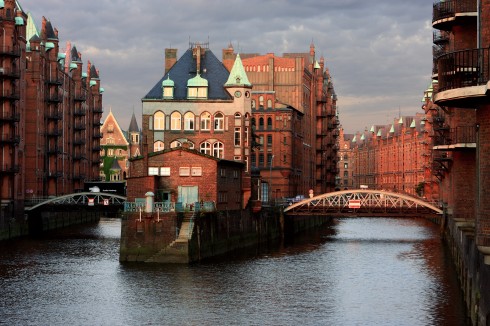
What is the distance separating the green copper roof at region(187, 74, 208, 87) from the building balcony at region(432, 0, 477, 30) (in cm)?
4048

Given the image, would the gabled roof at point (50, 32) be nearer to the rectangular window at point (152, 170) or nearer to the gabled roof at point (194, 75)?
the gabled roof at point (194, 75)

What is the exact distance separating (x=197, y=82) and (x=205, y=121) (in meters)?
3.98

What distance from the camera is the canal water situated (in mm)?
40250

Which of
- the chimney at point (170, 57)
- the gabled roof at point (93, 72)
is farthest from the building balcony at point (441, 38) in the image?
the gabled roof at point (93, 72)

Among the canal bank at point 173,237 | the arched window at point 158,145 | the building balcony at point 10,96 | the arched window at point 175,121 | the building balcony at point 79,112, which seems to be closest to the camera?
the canal bank at point 173,237

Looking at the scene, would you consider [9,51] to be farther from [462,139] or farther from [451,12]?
[451,12]

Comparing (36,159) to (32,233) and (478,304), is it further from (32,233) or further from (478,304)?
(478,304)

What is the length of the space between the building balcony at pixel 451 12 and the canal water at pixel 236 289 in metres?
14.6

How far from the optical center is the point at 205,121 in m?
86.6

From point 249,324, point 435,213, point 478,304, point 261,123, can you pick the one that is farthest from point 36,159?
point 478,304

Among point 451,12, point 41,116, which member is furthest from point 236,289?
point 41,116

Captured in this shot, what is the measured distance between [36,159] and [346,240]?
37946 mm

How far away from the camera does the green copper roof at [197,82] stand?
8681cm

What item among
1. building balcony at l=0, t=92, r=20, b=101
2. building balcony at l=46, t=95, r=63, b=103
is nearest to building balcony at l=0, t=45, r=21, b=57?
building balcony at l=0, t=92, r=20, b=101
